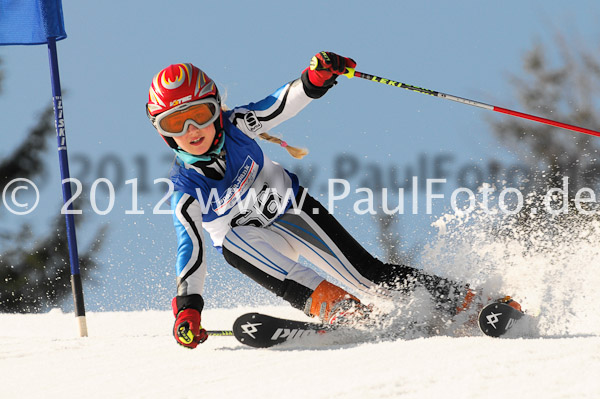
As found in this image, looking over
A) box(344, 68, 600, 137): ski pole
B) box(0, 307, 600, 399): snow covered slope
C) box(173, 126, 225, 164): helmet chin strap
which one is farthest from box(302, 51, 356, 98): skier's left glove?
box(0, 307, 600, 399): snow covered slope

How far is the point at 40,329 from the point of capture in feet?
16.9

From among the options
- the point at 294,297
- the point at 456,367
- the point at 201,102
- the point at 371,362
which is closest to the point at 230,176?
the point at 201,102

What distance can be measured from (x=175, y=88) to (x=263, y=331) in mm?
1283

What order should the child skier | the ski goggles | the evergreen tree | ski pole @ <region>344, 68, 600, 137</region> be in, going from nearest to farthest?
the child skier, the ski goggles, ski pole @ <region>344, 68, 600, 137</region>, the evergreen tree

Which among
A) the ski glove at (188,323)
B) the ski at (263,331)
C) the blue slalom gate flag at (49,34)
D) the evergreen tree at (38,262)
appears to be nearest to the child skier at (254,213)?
the ski glove at (188,323)

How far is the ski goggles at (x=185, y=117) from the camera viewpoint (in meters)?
3.36

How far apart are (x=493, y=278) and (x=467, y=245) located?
12.7 inches

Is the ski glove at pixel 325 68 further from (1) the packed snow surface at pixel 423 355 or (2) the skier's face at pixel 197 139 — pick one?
(1) the packed snow surface at pixel 423 355

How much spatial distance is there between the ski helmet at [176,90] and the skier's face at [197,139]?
0.15 ft

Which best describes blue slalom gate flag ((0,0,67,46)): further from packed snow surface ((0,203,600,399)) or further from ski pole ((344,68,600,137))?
ski pole ((344,68,600,137))

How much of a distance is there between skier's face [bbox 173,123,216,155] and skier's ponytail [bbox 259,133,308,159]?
418 millimetres

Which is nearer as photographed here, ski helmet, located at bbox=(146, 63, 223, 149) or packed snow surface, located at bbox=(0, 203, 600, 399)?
packed snow surface, located at bbox=(0, 203, 600, 399)

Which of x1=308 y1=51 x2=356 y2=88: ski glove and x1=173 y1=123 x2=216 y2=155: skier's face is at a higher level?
x1=308 y1=51 x2=356 y2=88: ski glove

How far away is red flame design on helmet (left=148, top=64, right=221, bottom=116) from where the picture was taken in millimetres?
3350
